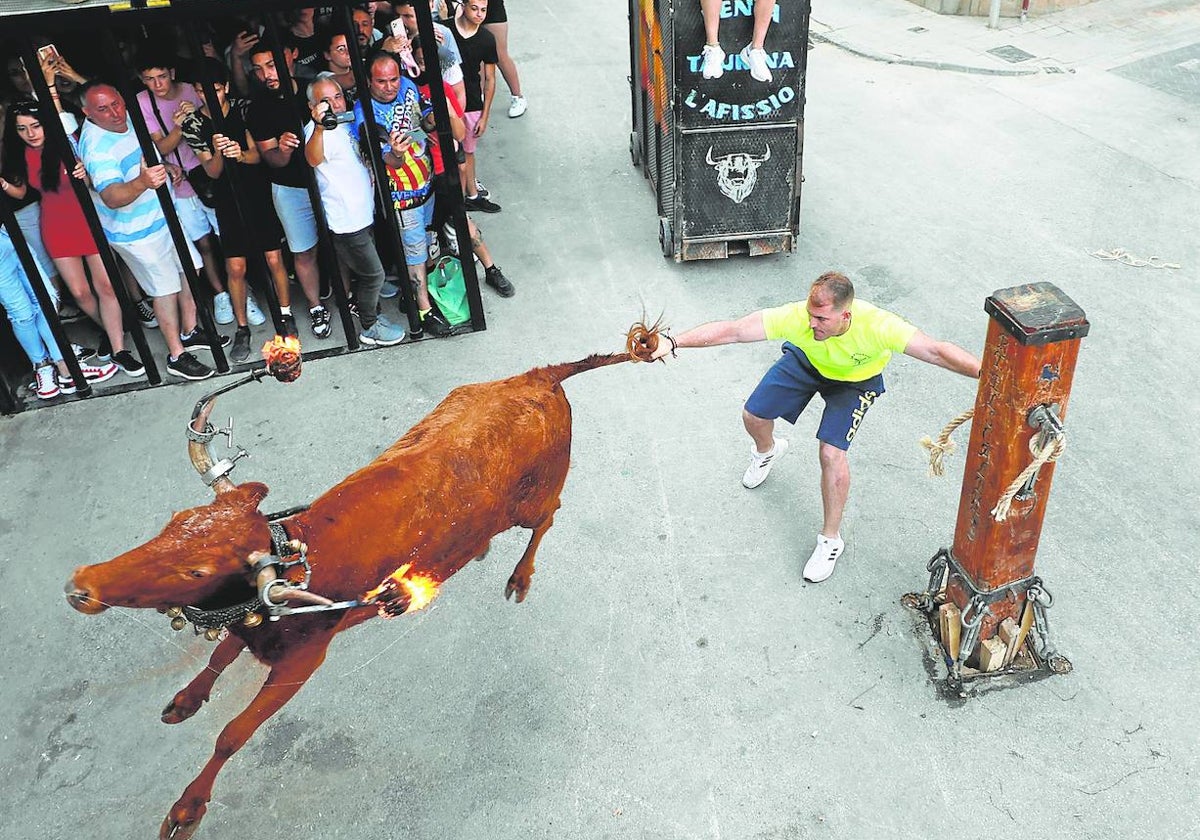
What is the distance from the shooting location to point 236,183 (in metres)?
5.69

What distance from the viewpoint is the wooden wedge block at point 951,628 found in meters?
4.01


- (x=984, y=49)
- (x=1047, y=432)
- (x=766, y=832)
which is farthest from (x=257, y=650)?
(x=984, y=49)

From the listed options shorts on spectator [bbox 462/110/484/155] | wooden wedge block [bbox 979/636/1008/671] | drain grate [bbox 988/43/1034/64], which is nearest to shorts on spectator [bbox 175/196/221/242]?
shorts on spectator [bbox 462/110/484/155]

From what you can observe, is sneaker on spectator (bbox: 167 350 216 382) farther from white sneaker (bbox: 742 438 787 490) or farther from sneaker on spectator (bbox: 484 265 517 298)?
white sneaker (bbox: 742 438 787 490)

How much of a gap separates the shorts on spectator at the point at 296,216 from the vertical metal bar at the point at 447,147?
0.91m

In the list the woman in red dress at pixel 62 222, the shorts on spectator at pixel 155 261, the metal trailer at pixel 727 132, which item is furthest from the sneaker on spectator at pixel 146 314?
the metal trailer at pixel 727 132

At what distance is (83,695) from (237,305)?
10.1 ft

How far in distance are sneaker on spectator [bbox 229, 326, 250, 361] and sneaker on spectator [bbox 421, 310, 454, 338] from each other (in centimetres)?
121

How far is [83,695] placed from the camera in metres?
4.16

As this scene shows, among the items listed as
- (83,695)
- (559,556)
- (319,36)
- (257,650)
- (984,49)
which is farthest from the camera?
(984,49)

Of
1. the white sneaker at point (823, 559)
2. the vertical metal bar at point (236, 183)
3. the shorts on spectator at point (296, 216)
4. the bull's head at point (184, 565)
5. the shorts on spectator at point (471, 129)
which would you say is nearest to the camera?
the bull's head at point (184, 565)

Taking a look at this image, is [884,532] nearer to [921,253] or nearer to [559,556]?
[559,556]

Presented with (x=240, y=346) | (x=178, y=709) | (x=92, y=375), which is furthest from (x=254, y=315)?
(x=178, y=709)

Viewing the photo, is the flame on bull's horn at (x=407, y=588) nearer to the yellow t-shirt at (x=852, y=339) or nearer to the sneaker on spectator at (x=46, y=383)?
the yellow t-shirt at (x=852, y=339)
